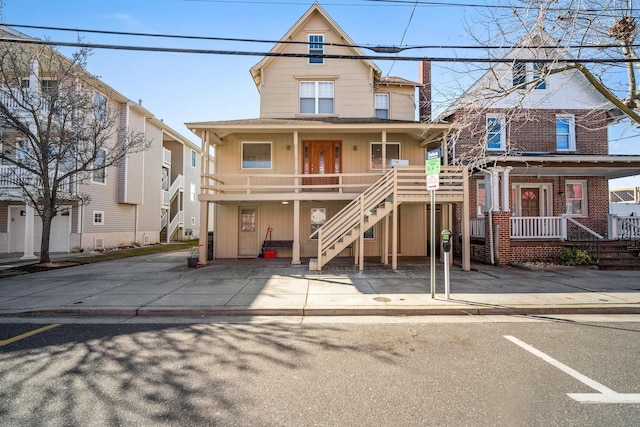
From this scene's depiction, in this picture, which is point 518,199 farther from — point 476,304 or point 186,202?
point 186,202

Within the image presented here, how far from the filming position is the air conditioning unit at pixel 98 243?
17.7 meters

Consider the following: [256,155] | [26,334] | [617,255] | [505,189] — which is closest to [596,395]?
[26,334]

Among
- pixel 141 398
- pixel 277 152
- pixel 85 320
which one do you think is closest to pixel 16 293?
pixel 85 320

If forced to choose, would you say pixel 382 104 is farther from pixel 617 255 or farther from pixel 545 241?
pixel 617 255

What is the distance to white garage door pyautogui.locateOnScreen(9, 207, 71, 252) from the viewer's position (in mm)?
16844

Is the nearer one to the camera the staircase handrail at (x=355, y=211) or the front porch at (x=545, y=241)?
the staircase handrail at (x=355, y=211)

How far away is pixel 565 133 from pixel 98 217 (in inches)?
1026

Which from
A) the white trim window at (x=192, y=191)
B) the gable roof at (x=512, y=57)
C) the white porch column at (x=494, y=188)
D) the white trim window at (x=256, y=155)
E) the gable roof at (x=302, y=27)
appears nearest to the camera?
the gable roof at (x=512, y=57)

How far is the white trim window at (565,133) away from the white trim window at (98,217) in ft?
83.3

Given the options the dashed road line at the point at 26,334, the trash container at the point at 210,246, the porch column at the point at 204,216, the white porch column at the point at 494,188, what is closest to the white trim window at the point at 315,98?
the porch column at the point at 204,216

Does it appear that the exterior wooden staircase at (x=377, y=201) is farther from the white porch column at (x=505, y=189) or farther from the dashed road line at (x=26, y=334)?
the dashed road line at (x=26, y=334)

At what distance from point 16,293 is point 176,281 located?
3.56 meters

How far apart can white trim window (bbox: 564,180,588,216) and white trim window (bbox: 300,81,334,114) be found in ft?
39.8

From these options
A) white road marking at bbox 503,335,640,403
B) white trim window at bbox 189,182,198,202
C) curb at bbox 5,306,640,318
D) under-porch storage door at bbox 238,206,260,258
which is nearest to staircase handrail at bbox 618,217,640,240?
curb at bbox 5,306,640,318
